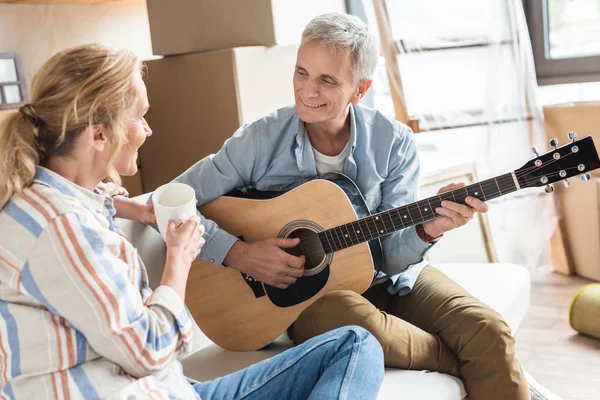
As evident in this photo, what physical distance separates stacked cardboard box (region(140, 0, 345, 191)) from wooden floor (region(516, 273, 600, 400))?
1.20m

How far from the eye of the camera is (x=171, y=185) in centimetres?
152

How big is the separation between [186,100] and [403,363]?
1401 mm

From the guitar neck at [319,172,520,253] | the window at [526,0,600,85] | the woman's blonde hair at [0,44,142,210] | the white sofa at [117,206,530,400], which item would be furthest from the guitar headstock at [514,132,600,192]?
the window at [526,0,600,85]

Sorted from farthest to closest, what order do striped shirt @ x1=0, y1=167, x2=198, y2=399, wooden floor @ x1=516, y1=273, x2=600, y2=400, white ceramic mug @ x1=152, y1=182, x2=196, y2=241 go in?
wooden floor @ x1=516, y1=273, x2=600, y2=400 → white ceramic mug @ x1=152, y1=182, x2=196, y2=241 → striped shirt @ x1=0, y1=167, x2=198, y2=399

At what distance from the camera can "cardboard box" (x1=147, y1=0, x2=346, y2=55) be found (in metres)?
2.50

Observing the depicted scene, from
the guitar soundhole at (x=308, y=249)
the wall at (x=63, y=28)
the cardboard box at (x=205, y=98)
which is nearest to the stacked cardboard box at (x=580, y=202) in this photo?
the cardboard box at (x=205, y=98)

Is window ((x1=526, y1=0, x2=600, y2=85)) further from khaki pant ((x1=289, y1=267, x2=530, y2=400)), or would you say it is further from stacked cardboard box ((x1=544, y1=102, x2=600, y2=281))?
khaki pant ((x1=289, y1=267, x2=530, y2=400))

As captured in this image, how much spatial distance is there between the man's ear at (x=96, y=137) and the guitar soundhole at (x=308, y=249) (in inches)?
28.7

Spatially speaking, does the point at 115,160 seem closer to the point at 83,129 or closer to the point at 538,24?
the point at 83,129

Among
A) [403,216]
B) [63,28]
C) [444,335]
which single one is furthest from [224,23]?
[444,335]

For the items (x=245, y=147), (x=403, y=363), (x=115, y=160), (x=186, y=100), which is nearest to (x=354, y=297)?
(x=403, y=363)

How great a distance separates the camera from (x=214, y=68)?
8.18 feet

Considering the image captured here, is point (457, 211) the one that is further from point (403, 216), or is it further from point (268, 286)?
point (268, 286)

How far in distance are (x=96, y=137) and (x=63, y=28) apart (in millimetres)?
1933
